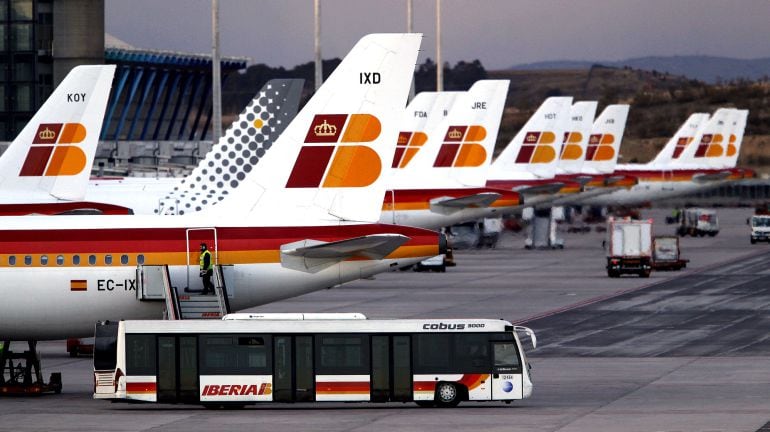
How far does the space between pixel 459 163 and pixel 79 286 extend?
57331 mm

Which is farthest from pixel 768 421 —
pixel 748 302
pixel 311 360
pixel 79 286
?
pixel 748 302

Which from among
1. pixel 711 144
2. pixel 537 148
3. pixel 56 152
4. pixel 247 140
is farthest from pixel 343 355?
pixel 711 144

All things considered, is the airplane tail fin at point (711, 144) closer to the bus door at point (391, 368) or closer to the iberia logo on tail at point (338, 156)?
the iberia logo on tail at point (338, 156)

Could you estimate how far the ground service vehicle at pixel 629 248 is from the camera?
93312mm

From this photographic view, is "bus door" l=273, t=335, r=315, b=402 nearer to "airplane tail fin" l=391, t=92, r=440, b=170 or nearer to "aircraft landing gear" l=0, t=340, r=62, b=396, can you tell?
"aircraft landing gear" l=0, t=340, r=62, b=396

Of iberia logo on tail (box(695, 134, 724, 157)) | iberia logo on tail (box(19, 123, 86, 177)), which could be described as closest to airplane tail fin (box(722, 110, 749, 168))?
iberia logo on tail (box(695, 134, 724, 157))

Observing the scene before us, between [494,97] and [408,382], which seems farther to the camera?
[494,97]

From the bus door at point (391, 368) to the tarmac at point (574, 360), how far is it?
18.7 inches

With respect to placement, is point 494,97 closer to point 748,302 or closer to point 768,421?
point 748,302

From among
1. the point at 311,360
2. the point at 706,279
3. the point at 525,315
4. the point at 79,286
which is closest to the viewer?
the point at 311,360

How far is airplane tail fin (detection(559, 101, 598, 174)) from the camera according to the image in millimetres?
136250

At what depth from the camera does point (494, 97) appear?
9875cm

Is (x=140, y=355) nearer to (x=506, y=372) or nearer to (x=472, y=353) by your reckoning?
(x=472, y=353)

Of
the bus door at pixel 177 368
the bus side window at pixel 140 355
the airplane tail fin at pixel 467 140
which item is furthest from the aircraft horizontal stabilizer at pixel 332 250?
the airplane tail fin at pixel 467 140
